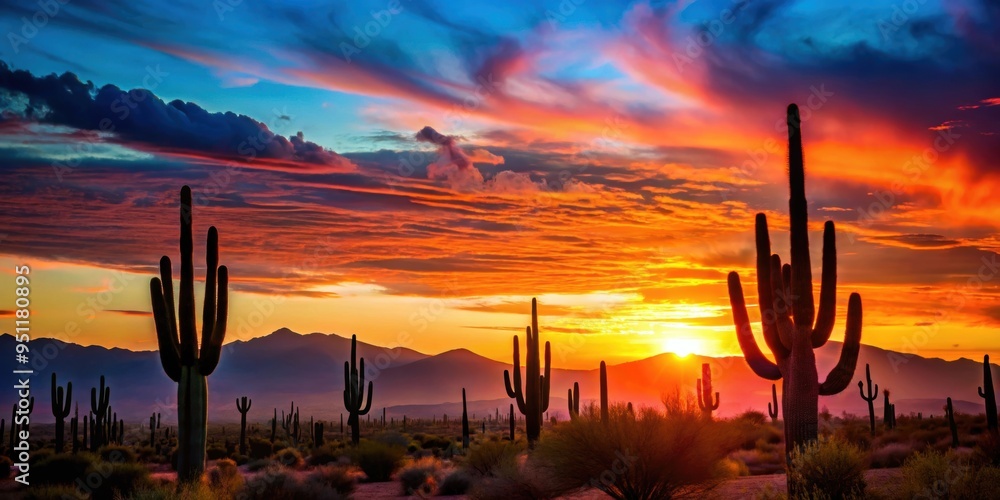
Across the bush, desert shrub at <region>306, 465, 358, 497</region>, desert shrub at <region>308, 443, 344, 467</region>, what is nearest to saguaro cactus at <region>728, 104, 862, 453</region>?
the bush

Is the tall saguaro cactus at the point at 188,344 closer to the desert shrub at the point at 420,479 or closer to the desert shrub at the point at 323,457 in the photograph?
the desert shrub at the point at 420,479

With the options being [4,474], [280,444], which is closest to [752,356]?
[4,474]

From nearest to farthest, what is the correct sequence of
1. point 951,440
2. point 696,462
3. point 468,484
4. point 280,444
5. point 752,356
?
point 696,462, point 752,356, point 468,484, point 951,440, point 280,444

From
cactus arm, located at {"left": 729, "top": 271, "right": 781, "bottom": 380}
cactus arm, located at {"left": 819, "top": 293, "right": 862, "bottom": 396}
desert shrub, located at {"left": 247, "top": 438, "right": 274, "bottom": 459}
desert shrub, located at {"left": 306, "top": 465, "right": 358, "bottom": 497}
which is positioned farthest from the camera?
desert shrub, located at {"left": 247, "top": 438, "right": 274, "bottom": 459}

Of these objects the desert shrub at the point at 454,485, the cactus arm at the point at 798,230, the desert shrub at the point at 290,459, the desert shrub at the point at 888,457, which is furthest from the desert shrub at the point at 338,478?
the desert shrub at the point at 888,457

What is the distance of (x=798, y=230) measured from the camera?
21953 mm

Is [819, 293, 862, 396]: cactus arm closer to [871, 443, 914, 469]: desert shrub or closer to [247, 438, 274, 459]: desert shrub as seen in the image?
[871, 443, 914, 469]: desert shrub

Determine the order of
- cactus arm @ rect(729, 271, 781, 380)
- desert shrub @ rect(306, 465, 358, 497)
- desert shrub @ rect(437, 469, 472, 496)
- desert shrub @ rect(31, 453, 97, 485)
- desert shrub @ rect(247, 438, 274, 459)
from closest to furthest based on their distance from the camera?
cactus arm @ rect(729, 271, 781, 380) < desert shrub @ rect(437, 469, 472, 496) < desert shrub @ rect(306, 465, 358, 497) < desert shrub @ rect(31, 453, 97, 485) < desert shrub @ rect(247, 438, 274, 459)

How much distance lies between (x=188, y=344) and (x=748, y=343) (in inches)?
605

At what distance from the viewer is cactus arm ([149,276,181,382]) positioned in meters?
23.7

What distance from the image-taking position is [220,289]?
81.3 feet

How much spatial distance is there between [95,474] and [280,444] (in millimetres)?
29812

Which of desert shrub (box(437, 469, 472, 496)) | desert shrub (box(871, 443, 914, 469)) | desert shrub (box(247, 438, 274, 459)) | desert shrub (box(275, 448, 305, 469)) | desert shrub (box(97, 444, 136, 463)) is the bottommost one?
desert shrub (box(247, 438, 274, 459))

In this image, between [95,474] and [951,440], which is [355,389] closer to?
[95,474]
